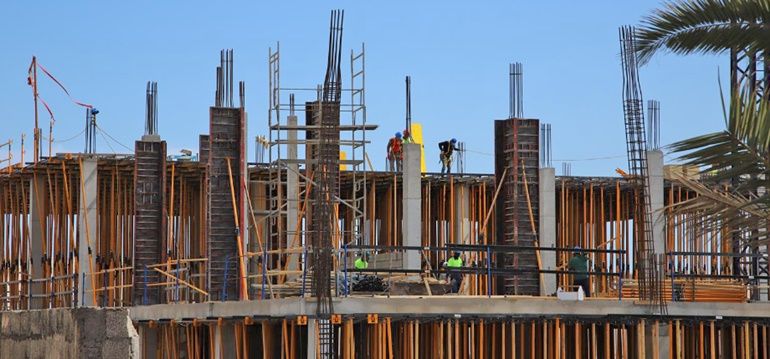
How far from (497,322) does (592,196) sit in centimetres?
1529

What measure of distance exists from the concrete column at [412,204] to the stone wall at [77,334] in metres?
11.9

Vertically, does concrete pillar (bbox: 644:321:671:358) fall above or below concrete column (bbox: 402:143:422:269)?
below

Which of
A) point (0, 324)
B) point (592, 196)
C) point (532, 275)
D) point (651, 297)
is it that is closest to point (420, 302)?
point (651, 297)

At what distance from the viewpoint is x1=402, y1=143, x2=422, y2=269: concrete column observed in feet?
92.3

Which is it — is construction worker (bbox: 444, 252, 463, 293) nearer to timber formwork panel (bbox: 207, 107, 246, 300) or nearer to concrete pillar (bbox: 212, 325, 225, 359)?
timber formwork panel (bbox: 207, 107, 246, 300)

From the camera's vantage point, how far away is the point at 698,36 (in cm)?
912

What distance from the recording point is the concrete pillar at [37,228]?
31.7 m

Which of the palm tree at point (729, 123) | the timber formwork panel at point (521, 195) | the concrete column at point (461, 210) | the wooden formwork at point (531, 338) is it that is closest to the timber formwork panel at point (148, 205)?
the timber formwork panel at point (521, 195)

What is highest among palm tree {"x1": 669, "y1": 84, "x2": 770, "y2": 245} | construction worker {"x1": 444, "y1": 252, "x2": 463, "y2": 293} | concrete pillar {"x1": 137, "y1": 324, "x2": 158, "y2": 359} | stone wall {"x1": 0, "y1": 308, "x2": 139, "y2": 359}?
palm tree {"x1": 669, "y1": 84, "x2": 770, "y2": 245}

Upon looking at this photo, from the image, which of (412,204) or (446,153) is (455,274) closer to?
(412,204)

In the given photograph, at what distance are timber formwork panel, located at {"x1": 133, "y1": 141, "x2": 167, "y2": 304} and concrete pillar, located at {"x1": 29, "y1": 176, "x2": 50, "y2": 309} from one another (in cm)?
440

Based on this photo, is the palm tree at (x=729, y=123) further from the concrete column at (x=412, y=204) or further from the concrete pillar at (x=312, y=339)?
the concrete column at (x=412, y=204)

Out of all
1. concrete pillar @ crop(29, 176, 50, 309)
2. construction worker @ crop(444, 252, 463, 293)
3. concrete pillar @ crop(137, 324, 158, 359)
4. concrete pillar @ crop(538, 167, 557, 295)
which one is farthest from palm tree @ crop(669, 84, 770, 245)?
concrete pillar @ crop(29, 176, 50, 309)

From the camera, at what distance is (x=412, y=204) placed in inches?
1123
